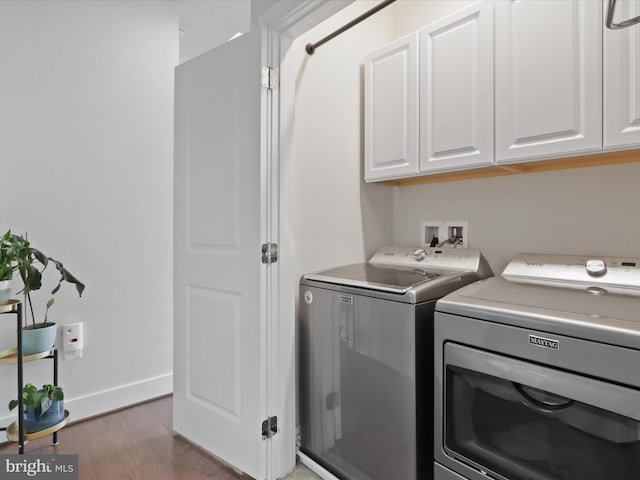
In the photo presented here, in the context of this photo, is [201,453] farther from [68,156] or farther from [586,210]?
[586,210]

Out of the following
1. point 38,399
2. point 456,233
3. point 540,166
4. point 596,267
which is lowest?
point 38,399

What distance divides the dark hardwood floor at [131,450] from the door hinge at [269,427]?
0.77 feet

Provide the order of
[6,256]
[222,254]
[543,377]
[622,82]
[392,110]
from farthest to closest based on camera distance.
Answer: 1. [392,110]
2. [222,254]
3. [6,256]
4. [622,82]
5. [543,377]

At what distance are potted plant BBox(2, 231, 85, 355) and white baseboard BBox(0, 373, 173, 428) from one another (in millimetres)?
471

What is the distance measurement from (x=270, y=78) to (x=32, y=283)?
1317 mm

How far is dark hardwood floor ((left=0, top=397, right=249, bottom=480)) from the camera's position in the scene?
1670 millimetres

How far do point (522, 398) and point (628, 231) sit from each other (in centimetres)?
84

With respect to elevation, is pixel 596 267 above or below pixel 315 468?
above

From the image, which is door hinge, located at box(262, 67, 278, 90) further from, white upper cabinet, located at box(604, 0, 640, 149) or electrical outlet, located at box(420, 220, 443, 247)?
white upper cabinet, located at box(604, 0, 640, 149)

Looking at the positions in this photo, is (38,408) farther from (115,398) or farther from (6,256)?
(6,256)

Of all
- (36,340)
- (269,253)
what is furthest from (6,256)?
(269,253)

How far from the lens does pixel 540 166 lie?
1.60 meters

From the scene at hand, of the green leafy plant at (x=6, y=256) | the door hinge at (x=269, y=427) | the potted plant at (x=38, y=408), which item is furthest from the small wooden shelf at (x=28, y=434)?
the door hinge at (x=269, y=427)

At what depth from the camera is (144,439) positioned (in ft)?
6.38
